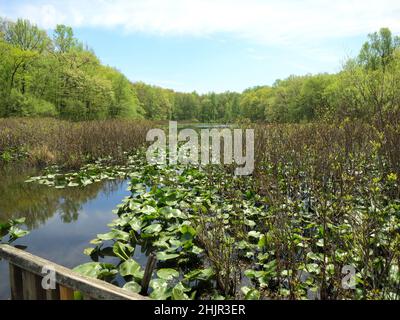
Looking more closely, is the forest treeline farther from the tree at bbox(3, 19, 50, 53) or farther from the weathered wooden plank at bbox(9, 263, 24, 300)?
the weathered wooden plank at bbox(9, 263, 24, 300)

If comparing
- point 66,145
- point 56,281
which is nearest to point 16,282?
point 56,281

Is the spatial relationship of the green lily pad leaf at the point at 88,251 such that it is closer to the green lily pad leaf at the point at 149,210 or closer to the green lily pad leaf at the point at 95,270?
the green lily pad leaf at the point at 95,270

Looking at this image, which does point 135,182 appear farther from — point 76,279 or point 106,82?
point 106,82

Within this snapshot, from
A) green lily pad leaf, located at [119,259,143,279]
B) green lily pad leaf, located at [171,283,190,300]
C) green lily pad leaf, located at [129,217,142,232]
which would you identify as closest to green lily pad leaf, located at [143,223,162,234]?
green lily pad leaf, located at [129,217,142,232]

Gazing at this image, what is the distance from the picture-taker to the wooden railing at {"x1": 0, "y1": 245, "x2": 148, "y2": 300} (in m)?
2.11

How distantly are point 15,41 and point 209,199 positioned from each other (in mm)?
31306

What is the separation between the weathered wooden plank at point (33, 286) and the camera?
2475 mm

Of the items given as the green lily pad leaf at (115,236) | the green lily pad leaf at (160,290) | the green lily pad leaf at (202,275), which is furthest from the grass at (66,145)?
the green lily pad leaf at (202,275)

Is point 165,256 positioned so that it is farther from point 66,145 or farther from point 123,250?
point 66,145
